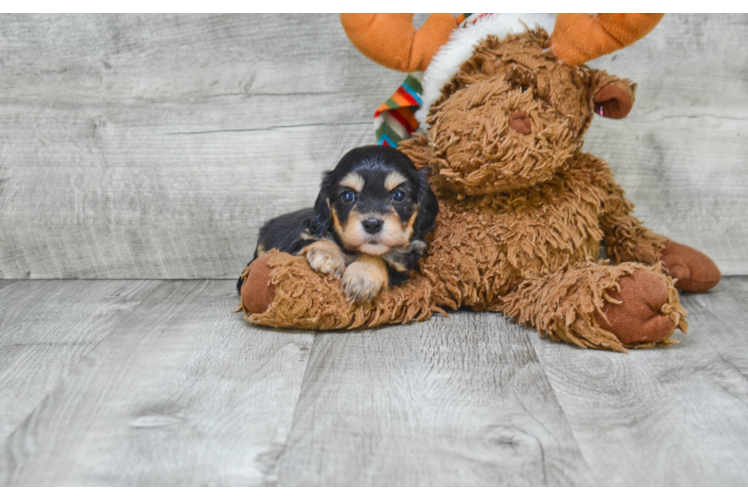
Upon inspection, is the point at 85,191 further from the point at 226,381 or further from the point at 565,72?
the point at 565,72

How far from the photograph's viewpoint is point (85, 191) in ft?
9.49

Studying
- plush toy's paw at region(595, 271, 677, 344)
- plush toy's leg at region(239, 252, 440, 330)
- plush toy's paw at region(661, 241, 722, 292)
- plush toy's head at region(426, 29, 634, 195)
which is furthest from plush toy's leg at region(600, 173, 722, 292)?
plush toy's leg at region(239, 252, 440, 330)

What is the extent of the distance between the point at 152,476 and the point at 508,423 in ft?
2.44

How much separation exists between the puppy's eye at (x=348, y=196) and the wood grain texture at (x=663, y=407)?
2.27 ft

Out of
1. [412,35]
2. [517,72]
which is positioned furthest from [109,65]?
[517,72]

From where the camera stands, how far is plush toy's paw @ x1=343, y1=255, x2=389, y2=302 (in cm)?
198

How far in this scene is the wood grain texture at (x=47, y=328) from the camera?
1.67 metres

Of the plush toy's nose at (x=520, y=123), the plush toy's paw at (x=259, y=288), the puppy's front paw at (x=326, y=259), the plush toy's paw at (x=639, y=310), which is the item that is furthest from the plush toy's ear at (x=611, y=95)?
the plush toy's paw at (x=259, y=288)

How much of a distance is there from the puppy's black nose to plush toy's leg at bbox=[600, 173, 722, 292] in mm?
947

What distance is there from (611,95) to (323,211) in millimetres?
943

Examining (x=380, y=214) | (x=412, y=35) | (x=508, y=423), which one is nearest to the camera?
(x=508, y=423)

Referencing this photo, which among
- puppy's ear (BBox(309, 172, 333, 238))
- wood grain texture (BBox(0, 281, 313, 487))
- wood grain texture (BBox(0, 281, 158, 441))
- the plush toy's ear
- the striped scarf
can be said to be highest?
the plush toy's ear

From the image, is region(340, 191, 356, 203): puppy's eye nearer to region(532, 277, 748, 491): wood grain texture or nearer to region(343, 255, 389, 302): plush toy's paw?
region(343, 255, 389, 302): plush toy's paw

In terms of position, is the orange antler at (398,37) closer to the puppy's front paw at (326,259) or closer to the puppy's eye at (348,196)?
the puppy's eye at (348,196)
